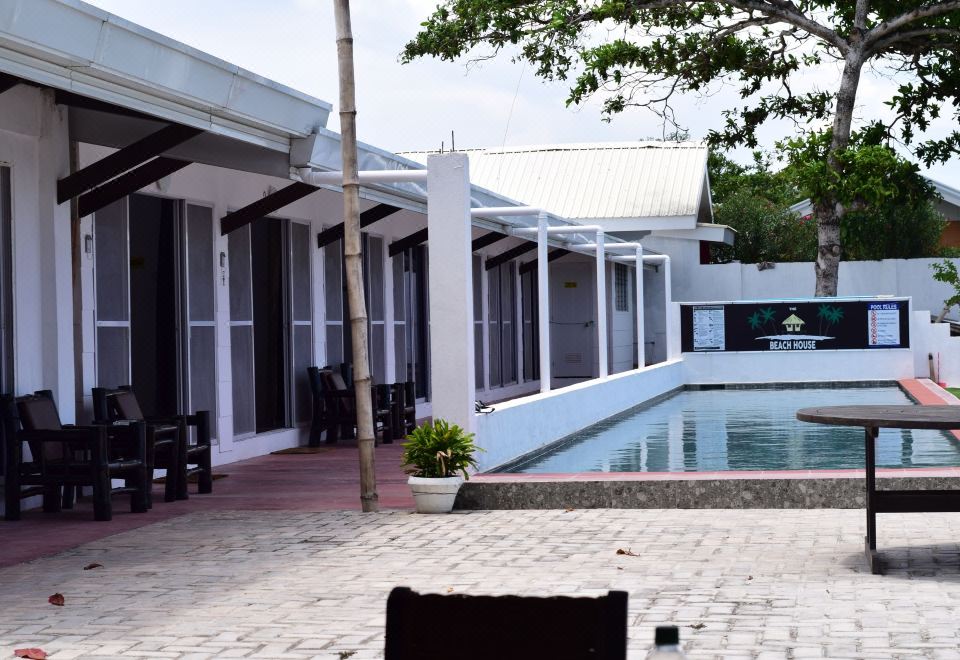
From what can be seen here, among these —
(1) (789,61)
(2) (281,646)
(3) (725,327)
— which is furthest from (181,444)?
(1) (789,61)

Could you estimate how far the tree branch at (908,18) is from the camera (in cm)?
2498

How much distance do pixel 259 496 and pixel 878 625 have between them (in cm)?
579

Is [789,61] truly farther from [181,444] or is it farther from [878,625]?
[878,625]

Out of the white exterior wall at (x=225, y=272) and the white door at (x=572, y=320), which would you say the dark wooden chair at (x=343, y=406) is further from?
the white door at (x=572, y=320)

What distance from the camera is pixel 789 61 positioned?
91.7 feet

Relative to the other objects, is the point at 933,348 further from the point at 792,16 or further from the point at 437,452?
the point at 437,452

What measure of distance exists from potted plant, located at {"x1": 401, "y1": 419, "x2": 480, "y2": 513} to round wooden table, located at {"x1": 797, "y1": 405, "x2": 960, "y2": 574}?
2902mm

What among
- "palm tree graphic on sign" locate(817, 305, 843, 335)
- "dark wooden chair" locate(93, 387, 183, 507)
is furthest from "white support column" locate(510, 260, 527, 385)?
"dark wooden chair" locate(93, 387, 183, 507)

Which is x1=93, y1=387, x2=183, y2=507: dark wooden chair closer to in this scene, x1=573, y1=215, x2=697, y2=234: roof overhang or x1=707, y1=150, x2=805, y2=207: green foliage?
x1=573, y1=215, x2=697, y2=234: roof overhang

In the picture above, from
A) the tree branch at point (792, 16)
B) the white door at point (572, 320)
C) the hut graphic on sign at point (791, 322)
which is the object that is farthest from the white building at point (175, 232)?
the tree branch at point (792, 16)

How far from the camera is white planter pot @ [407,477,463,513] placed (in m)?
9.35

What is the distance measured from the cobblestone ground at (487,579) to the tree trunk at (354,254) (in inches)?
14.7

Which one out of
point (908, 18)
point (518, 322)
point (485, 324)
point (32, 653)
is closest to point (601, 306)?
point (485, 324)

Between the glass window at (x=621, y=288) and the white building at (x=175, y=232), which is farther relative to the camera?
the glass window at (x=621, y=288)
